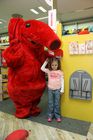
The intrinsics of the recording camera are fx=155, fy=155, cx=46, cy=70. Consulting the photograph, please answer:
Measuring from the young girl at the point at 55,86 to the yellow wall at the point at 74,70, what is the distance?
13 centimetres

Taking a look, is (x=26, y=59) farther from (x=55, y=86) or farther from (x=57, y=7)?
(x=57, y=7)

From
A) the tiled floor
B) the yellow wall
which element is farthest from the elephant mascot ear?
the tiled floor

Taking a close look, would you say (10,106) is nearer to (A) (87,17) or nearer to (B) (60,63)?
(B) (60,63)

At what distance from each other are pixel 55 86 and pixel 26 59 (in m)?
0.63

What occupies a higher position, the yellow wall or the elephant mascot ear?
the elephant mascot ear

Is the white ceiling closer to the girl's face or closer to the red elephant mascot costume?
the red elephant mascot costume

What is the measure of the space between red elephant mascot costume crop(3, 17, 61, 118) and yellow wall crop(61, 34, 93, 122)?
328 millimetres

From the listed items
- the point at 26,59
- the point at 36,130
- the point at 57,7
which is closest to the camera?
the point at 36,130

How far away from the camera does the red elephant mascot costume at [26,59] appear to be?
7.69 ft

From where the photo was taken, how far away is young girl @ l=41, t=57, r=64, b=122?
2490 millimetres

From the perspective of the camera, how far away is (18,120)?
2.49m

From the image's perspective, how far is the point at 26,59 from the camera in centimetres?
248

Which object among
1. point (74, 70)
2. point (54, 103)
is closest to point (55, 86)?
point (54, 103)

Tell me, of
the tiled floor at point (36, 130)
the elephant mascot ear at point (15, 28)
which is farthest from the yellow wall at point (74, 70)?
the elephant mascot ear at point (15, 28)
